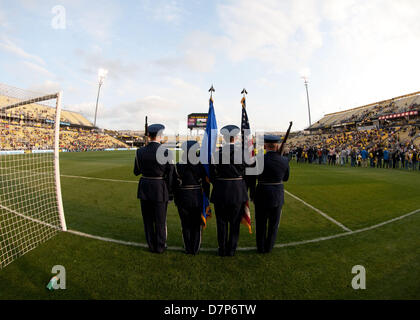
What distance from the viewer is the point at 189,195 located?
12.5 feet

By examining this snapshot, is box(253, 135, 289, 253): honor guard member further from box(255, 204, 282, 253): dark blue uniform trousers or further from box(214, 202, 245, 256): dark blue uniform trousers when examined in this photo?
box(214, 202, 245, 256): dark blue uniform trousers

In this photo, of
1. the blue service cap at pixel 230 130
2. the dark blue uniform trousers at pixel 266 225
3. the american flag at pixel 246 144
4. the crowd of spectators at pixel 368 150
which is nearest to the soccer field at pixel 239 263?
the dark blue uniform trousers at pixel 266 225

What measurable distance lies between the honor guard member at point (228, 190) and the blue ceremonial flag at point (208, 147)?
196mm

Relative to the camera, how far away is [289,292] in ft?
9.16

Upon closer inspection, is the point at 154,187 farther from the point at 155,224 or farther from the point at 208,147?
the point at 208,147

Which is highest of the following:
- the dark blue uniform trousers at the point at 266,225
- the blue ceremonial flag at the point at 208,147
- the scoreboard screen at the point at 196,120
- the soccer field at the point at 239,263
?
the scoreboard screen at the point at 196,120

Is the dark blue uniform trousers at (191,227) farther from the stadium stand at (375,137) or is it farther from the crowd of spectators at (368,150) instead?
the stadium stand at (375,137)

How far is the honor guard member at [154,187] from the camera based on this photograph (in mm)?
3812

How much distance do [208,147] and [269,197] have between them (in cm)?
141

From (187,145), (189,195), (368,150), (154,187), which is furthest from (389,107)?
(154,187)

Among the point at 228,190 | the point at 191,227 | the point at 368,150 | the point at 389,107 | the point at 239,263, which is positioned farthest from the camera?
the point at 389,107

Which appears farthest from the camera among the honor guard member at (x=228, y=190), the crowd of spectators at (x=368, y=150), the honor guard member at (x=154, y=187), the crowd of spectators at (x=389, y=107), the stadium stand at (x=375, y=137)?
the crowd of spectators at (x=389, y=107)

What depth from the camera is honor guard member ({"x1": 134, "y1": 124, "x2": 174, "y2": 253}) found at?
12.5 feet

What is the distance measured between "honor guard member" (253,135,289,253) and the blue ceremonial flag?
3.04 ft
